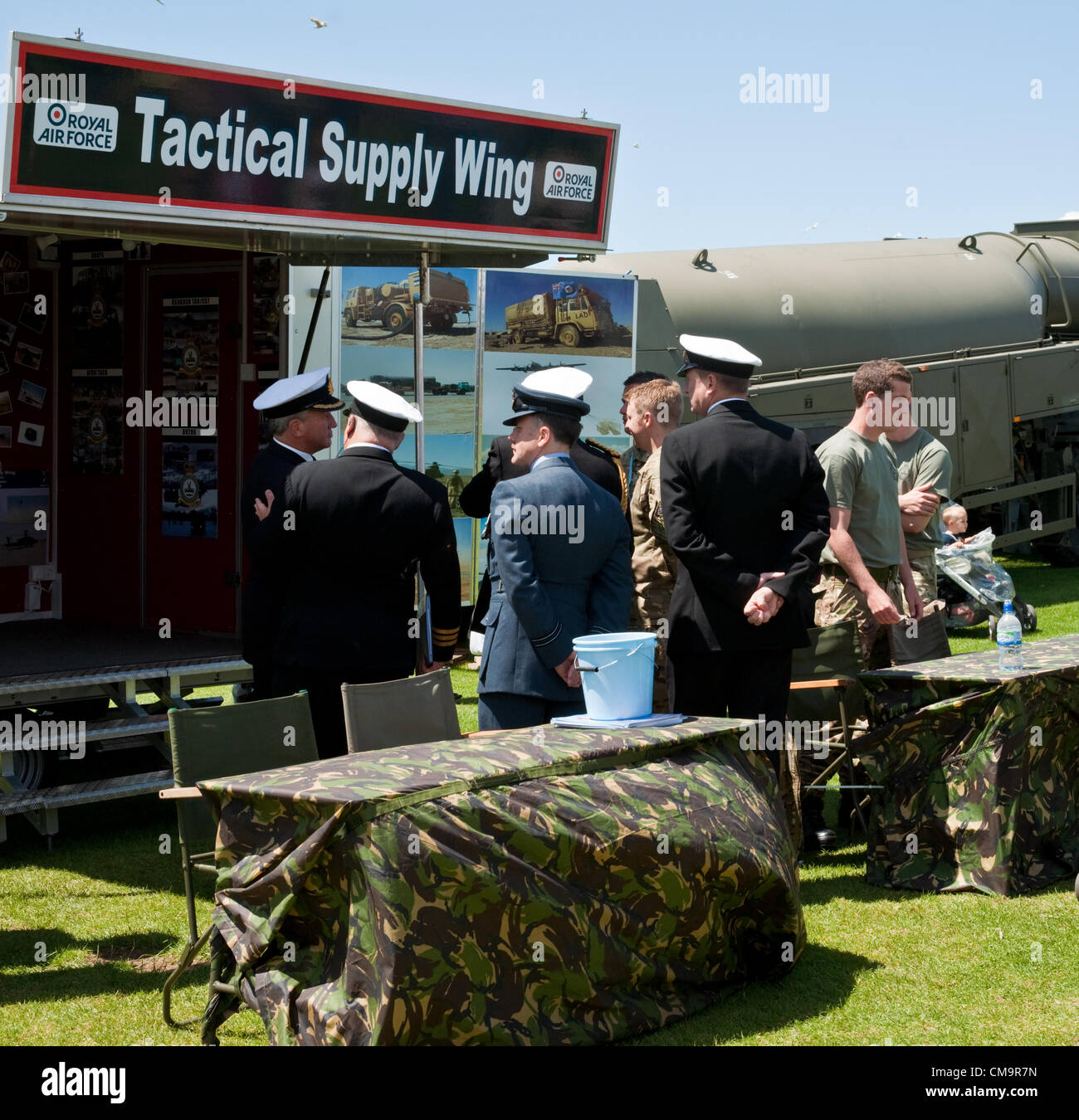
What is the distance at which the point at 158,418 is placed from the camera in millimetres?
7941

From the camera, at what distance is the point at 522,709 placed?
5.05 m

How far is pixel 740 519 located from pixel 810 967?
162 centimetres

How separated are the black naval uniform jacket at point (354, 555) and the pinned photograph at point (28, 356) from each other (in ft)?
11.2

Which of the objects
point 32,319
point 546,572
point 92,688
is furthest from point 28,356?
point 546,572

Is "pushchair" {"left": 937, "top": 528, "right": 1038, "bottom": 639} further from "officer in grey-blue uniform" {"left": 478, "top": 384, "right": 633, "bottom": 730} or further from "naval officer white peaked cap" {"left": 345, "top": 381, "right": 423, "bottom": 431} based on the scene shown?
Result: "naval officer white peaked cap" {"left": 345, "top": 381, "right": 423, "bottom": 431}

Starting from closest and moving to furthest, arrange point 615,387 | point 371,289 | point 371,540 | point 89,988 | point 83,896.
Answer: point 89,988 < point 371,540 < point 83,896 < point 371,289 < point 615,387

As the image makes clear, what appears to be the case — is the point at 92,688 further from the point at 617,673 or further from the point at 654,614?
the point at 617,673

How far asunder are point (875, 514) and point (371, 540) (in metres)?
2.43

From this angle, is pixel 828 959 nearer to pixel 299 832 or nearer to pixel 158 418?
pixel 299 832

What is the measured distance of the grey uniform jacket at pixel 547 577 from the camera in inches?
194

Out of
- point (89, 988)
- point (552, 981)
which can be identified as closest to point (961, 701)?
point (552, 981)

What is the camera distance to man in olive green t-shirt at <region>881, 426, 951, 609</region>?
7105 millimetres

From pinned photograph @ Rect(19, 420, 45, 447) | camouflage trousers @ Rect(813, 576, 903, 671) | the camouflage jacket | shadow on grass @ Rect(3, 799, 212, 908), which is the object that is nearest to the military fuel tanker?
pinned photograph @ Rect(19, 420, 45, 447)

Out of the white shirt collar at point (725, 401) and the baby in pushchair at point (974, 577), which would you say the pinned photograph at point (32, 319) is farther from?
the baby in pushchair at point (974, 577)
